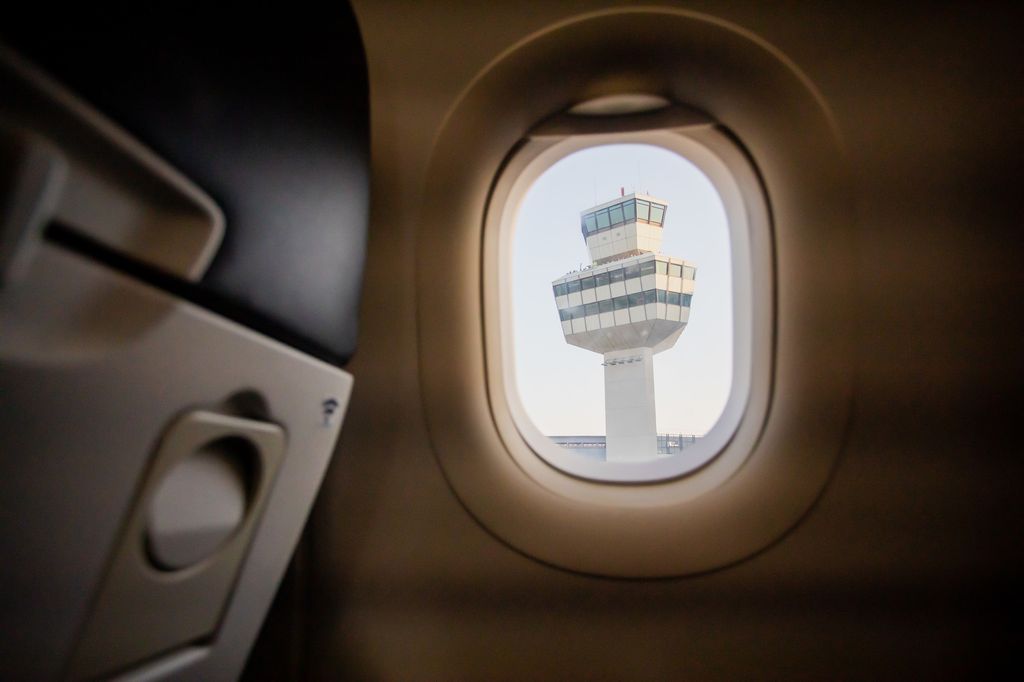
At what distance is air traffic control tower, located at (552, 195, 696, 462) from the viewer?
1.25 m

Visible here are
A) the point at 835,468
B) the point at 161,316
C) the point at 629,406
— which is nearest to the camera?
the point at 161,316

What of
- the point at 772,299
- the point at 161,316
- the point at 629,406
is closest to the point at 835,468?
the point at 772,299

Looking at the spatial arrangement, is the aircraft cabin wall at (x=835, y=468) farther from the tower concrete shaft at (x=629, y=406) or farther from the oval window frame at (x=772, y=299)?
the tower concrete shaft at (x=629, y=406)

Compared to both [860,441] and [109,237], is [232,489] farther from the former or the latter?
[860,441]

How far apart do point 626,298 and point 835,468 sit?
631mm

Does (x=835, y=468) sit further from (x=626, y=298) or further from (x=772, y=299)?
(x=626, y=298)

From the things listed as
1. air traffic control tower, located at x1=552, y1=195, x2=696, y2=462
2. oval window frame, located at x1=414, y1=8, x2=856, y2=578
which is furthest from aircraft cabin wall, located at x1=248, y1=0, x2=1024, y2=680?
air traffic control tower, located at x1=552, y1=195, x2=696, y2=462

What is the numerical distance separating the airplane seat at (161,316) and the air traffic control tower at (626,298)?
2.30 feet

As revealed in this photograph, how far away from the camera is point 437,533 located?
2.98 ft

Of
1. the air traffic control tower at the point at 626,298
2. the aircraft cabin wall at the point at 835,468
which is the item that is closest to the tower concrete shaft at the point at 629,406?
the air traffic control tower at the point at 626,298

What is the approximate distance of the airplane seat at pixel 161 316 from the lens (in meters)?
0.32

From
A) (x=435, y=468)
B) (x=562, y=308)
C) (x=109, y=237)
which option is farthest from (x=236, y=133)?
(x=562, y=308)

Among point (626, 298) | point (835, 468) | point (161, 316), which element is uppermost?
point (626, 298)

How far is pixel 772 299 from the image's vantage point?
3.14 feet
